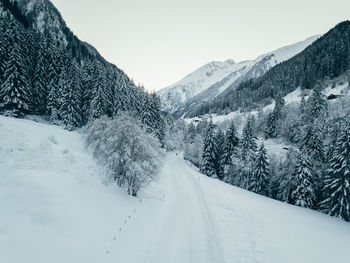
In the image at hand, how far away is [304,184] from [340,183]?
5587 mm

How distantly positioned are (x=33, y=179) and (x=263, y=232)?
17.3m

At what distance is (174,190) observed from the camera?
27.1 meters

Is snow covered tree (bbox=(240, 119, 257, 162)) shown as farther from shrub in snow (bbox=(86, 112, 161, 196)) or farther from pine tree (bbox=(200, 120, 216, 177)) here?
shrub in snow (bbox=(86, 112, 161, 196))

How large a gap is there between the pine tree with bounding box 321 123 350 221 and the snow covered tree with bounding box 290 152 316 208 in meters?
2.85

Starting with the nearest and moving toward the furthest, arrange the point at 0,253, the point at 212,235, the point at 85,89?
the point at 0,253, the point at 212,235, the point at 85,89

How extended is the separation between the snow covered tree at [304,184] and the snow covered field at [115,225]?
878 centimetres

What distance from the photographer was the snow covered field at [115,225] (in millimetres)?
10156

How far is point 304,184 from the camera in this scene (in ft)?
105

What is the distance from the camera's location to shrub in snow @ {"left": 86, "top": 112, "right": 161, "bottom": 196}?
66.4 feet

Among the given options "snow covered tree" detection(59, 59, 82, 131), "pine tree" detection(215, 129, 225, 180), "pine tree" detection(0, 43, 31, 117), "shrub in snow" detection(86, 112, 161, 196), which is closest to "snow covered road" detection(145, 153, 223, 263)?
"shrub in snow" detection(86, 112, 161, 196)

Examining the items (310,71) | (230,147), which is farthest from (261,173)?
(310,71)

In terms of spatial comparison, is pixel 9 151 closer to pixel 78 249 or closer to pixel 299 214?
pixel 78 249

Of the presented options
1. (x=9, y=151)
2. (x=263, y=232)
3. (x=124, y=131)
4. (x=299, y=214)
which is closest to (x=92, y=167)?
(x=124, y=131)

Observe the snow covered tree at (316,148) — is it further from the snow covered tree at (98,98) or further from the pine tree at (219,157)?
the snow covered tree at (98,98)
